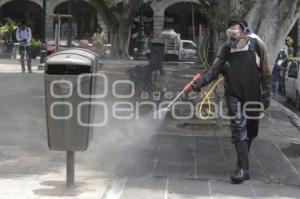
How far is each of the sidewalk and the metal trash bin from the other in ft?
1.92

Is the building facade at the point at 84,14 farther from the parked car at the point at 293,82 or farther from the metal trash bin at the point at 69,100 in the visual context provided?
the metal trash bin at the point at 69,100

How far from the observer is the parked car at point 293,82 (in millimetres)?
18953

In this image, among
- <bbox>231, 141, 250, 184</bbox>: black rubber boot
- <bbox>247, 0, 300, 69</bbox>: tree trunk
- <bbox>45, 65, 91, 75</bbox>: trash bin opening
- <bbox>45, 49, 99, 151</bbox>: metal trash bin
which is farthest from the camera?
<bbox>247, 0, 300, 69</bbox>: tree trunk

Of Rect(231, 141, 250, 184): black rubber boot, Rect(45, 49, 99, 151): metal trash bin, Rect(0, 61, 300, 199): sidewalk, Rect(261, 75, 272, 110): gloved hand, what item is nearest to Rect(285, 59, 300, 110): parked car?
Rect(0, 61, 300, 199): sidewalk

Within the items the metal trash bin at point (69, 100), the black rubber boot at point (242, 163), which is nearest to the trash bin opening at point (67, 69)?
the metal trash bin at point (69, 100)

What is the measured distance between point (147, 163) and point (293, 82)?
12049 mm

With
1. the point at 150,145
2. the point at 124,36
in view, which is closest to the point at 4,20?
the point at 124,36

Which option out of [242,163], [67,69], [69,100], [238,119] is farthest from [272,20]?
[69,100]

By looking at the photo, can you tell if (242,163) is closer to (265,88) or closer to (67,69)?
(265,88)

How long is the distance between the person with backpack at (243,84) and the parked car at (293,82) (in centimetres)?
1119

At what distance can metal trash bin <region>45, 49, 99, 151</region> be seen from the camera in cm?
679

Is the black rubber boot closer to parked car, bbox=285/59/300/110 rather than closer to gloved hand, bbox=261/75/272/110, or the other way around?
gloved hand, bbox=261/75/272/110

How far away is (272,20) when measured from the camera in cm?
1402

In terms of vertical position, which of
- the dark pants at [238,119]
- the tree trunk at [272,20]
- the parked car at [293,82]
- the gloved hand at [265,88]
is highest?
the tree trunk at [272,20]
